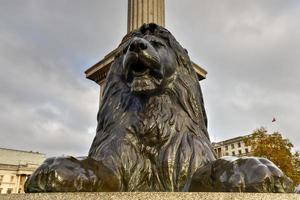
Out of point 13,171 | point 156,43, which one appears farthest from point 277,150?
point 13,171

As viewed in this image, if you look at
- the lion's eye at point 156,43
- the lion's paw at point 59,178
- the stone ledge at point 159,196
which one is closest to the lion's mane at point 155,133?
the lion's eye at point 156,43

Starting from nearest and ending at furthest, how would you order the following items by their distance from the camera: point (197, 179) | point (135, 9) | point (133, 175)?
point (197, 179) < point (133, 175) < point (135, 9)

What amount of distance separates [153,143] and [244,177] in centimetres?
78

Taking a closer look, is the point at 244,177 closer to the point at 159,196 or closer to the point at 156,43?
the point at 159,196

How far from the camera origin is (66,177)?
168 centimetres

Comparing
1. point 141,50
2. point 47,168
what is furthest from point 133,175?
point 141,50

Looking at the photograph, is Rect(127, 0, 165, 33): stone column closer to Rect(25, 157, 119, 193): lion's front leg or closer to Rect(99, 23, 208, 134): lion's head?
Rect(99, 23, 208, 134): lion's head

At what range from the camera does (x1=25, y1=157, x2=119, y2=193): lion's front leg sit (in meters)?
1.65

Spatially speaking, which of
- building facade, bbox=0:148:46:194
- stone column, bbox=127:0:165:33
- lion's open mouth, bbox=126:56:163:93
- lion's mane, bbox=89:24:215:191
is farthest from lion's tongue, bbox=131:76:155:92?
building facade, bbox=0:148:46:194

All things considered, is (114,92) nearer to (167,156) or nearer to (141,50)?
(141,50)

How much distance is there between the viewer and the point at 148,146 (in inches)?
90.4

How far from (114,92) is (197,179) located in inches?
40.5

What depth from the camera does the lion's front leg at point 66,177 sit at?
5.41 feet

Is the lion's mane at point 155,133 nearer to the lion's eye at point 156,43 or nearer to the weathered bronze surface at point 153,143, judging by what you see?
the weathered bronze surface at point 153,143
